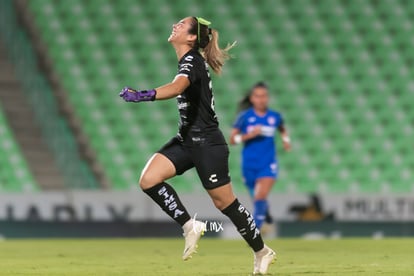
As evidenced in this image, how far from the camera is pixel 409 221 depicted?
55.4 ft

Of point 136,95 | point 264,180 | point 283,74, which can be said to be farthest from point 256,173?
point 136,95

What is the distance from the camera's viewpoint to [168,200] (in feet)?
26.3

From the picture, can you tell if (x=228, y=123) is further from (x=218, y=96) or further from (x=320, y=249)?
(x=320, y=249)

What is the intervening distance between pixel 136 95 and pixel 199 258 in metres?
3.77

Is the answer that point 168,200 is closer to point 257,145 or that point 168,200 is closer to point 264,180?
point 264,180

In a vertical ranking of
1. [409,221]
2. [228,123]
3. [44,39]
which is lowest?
[409,221]

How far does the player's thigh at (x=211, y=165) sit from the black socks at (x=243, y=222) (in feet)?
0.67

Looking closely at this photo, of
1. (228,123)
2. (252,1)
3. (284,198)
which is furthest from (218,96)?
(284,198)

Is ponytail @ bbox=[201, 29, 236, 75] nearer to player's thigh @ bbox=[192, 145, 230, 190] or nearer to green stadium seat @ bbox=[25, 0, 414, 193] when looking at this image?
player's thigh @ bbox=[192, 145, 230, 190]

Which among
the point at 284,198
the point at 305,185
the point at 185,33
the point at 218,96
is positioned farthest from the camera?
the point at 218,96

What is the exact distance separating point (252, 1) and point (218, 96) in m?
2.37

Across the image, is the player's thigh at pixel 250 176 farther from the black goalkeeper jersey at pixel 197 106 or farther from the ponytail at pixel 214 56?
the black goalkeeper jersey at pixel 197 106

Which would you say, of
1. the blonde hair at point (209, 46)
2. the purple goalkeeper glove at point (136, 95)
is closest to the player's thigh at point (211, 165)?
the blonde hair at point (209, 46)

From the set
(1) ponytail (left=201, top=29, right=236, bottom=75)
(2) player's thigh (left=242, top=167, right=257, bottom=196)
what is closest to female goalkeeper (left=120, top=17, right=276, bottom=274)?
(1) ponytail (left=201, top=29, right=236, bottom=75)
